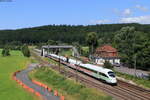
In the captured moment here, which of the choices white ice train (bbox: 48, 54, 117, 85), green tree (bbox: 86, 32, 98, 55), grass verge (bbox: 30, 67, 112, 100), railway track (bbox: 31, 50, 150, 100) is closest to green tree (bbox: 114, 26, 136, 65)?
green tree (bbox: 86, 32, 98, 55)

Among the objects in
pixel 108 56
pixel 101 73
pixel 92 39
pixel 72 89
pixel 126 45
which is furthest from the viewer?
pixel 92 39

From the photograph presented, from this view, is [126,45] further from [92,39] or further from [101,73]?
[101,73]

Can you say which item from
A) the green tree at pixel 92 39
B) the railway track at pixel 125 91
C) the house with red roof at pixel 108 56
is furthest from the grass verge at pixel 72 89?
the green tree at pixel 92 39

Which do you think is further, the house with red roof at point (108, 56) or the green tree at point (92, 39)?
the green tree at point (92, 39)

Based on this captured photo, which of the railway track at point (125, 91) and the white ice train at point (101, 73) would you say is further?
the white ice train at point (101, 73)

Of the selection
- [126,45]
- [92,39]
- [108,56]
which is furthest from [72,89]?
[92,39]

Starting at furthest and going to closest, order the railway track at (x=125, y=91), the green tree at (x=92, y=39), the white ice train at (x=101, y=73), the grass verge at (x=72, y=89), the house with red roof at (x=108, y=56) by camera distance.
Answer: the green tree at (x=92, y=39) < the house with red roof at (x=108, y=56) < the white ice train at (x=101, y=73) < the railway track at (x=125, y=91) < the grass verge at (x=72, y=89)

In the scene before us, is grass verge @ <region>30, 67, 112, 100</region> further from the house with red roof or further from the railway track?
the house with red roof

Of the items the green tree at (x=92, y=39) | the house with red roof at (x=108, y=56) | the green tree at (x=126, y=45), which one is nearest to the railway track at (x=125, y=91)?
the green tree at (x=126, y=45)

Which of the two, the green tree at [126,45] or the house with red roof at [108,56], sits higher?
the green tree at [126,45]

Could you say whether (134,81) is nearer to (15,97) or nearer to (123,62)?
(15,97)

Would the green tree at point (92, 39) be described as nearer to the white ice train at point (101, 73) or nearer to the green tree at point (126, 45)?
the green tree at point (126, 45)

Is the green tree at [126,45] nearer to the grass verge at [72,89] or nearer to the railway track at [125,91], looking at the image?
the grass verge at [72,89]

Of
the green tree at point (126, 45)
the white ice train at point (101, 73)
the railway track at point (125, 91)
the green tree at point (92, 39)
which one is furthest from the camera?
the green tree at point (92, 39)
